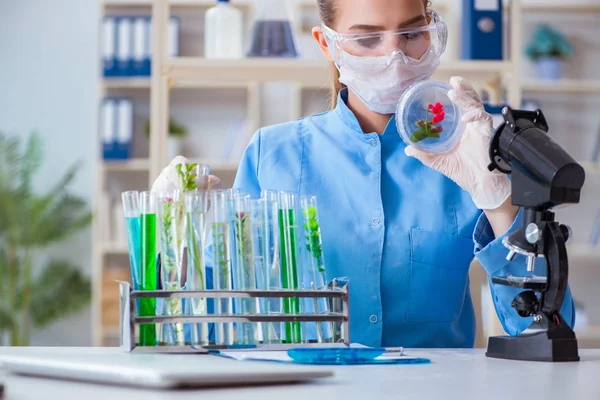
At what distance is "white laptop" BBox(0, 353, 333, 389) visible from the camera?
708 mm

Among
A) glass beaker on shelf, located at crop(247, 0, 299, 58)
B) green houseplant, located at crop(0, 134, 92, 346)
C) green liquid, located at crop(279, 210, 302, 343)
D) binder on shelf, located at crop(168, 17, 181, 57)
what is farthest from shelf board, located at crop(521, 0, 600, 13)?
green liquid, located at crop(279, 210, 302, 343)

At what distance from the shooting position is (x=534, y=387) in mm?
796

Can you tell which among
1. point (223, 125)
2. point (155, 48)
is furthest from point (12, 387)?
point (223, 125)

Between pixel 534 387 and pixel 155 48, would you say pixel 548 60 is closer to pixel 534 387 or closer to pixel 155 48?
pixel 155 48

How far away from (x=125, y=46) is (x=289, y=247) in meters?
4.08

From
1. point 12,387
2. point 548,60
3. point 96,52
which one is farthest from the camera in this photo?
point 96,52

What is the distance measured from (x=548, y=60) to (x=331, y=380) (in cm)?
460

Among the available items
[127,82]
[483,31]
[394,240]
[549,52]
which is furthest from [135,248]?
[549,52]

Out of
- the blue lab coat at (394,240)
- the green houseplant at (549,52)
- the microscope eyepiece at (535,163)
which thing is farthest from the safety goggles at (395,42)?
the green houseplant at (549,52)

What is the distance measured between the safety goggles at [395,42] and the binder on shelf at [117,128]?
3500 millimetres

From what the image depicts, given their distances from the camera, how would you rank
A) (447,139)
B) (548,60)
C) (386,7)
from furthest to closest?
(548,60)
(386,7)
(447,139)

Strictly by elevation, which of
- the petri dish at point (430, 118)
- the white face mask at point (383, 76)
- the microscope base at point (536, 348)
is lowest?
the microscope base at point (536, 348)

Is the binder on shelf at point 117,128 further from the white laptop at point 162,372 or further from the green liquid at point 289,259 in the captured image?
the white laptop at point 162,372

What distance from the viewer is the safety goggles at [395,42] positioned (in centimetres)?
153
